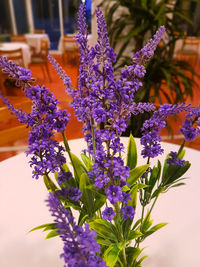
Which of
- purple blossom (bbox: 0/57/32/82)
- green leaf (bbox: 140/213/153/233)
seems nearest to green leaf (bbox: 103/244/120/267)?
green leaf (bbox: 140/213/153/233)

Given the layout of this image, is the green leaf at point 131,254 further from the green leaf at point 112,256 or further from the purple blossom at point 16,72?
the purple blossom at point 16,72

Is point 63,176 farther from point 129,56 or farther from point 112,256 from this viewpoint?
point 129,56

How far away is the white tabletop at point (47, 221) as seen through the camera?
0.60 m

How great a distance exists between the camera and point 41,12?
781 cm

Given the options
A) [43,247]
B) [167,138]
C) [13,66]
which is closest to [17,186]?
[43,247]

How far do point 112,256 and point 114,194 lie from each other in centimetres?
15

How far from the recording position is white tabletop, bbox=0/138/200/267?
603 millimetres

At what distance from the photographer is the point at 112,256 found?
1.40 ft

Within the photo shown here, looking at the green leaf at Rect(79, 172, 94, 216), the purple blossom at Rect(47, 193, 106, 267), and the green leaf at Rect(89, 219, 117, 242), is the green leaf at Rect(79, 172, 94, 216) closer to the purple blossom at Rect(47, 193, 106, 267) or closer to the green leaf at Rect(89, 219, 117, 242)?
the green leaf at Rect(89, 219, 117, 242)

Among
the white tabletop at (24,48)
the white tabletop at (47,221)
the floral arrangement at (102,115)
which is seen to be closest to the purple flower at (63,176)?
the floral arrangement at (102,115)

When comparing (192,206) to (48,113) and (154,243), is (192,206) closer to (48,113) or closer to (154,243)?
(154,243)

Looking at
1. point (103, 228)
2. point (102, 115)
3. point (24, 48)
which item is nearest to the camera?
point (102, 115)

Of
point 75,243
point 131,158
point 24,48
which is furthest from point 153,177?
point 24,48

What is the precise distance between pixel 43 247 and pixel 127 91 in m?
0.50
